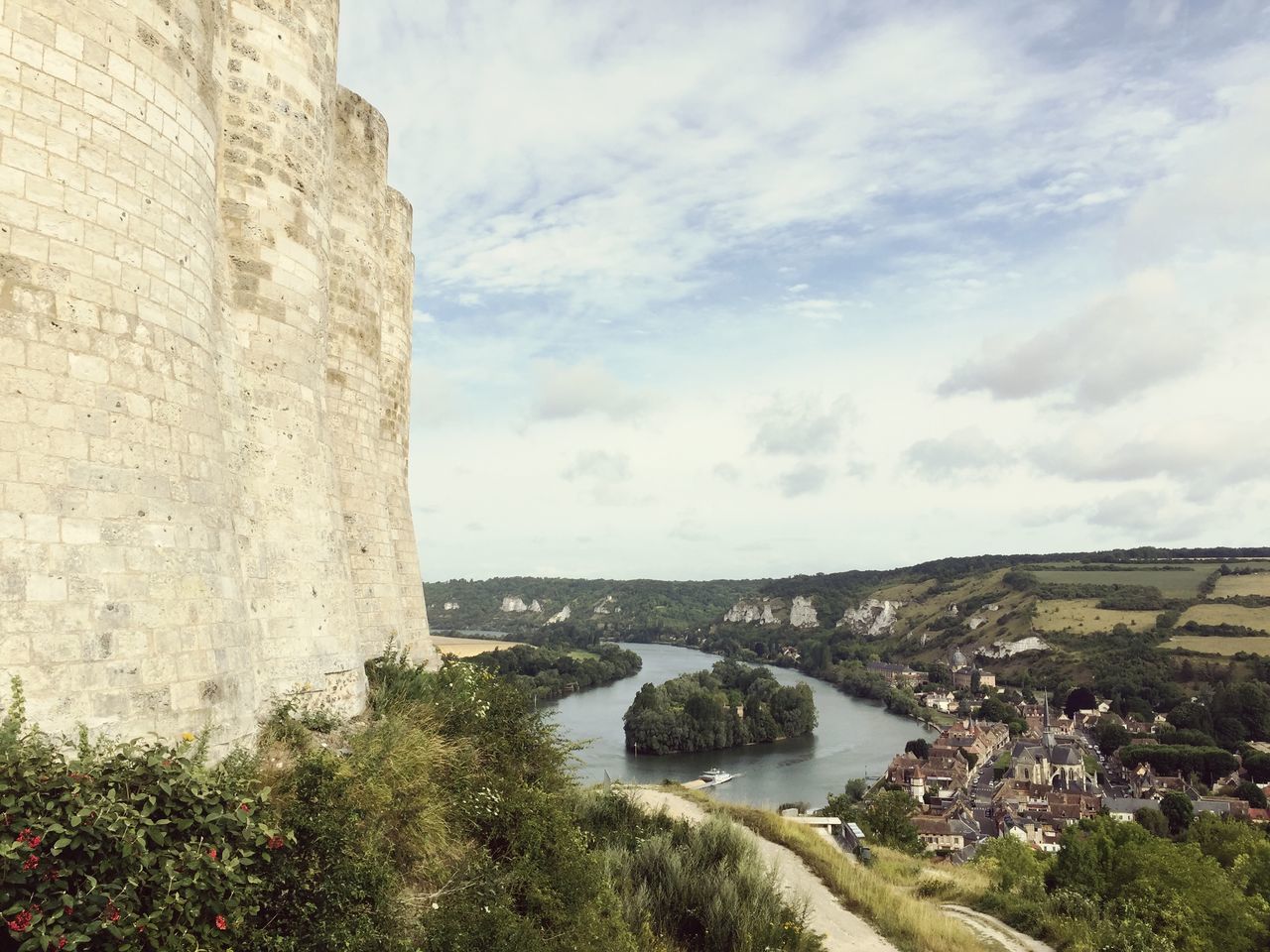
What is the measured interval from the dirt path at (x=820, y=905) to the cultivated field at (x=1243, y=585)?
495 ft

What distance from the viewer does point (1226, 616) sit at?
124938 millimetres

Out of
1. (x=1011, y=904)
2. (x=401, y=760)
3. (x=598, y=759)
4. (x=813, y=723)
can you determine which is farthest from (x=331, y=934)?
(x=813, y=723)

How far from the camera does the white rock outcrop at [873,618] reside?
182m

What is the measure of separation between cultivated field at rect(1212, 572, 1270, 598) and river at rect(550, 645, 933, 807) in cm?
6906

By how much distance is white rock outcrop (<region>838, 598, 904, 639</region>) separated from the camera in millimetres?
182500

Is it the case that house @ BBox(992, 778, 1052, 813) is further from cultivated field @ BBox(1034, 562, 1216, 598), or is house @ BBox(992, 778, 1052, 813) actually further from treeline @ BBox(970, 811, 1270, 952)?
cultivated field @ BBox(1034, 562, 1216, 598)

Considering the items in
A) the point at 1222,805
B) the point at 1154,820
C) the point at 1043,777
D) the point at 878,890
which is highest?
the point at 878,890

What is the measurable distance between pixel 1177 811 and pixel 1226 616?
3395 inches

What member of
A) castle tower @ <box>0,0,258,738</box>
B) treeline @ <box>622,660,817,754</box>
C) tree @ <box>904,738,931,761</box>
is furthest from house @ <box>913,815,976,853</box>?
castle tower @ <box>0,0,258,738</box>

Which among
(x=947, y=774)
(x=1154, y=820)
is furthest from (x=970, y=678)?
(x=1154, y=820)

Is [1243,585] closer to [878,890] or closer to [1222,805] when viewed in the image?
[1222,805]

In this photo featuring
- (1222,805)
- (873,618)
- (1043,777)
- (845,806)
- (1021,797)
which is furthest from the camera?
(873,618)

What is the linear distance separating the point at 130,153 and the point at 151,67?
813mm

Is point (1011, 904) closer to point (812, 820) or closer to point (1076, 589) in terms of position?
point (812, 820)
